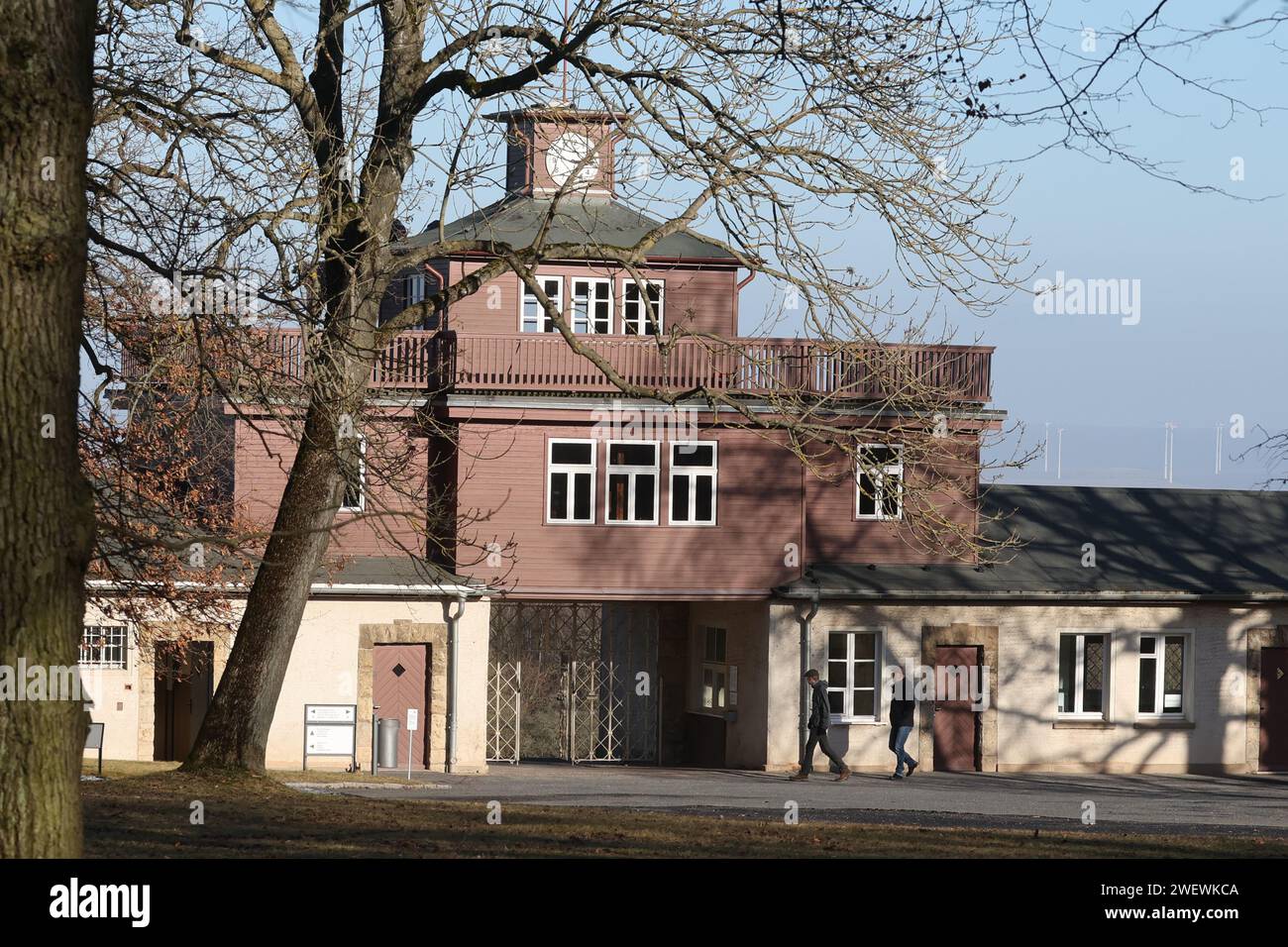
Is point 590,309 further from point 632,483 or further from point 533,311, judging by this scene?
point 632,483

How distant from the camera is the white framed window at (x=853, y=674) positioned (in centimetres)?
Answer: 2995

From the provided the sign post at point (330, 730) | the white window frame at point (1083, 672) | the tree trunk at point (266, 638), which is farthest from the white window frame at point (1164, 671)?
the tree trunk at point (266, 638)

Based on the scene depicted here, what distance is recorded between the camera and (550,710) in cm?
3753

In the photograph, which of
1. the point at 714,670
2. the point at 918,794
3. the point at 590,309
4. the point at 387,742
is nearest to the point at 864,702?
the point at 714,670

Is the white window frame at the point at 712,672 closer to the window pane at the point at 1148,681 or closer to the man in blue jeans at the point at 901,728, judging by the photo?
the man in blue jeans at the point at 901,728

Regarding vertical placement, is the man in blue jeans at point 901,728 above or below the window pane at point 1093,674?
below

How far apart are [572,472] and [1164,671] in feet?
41.3

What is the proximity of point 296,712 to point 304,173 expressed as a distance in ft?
54.4

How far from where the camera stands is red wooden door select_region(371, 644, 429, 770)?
95.1 feet

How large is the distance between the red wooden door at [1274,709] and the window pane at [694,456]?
39.1ft

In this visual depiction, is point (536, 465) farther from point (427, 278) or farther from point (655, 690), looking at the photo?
point (427, 278)

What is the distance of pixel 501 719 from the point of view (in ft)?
108
